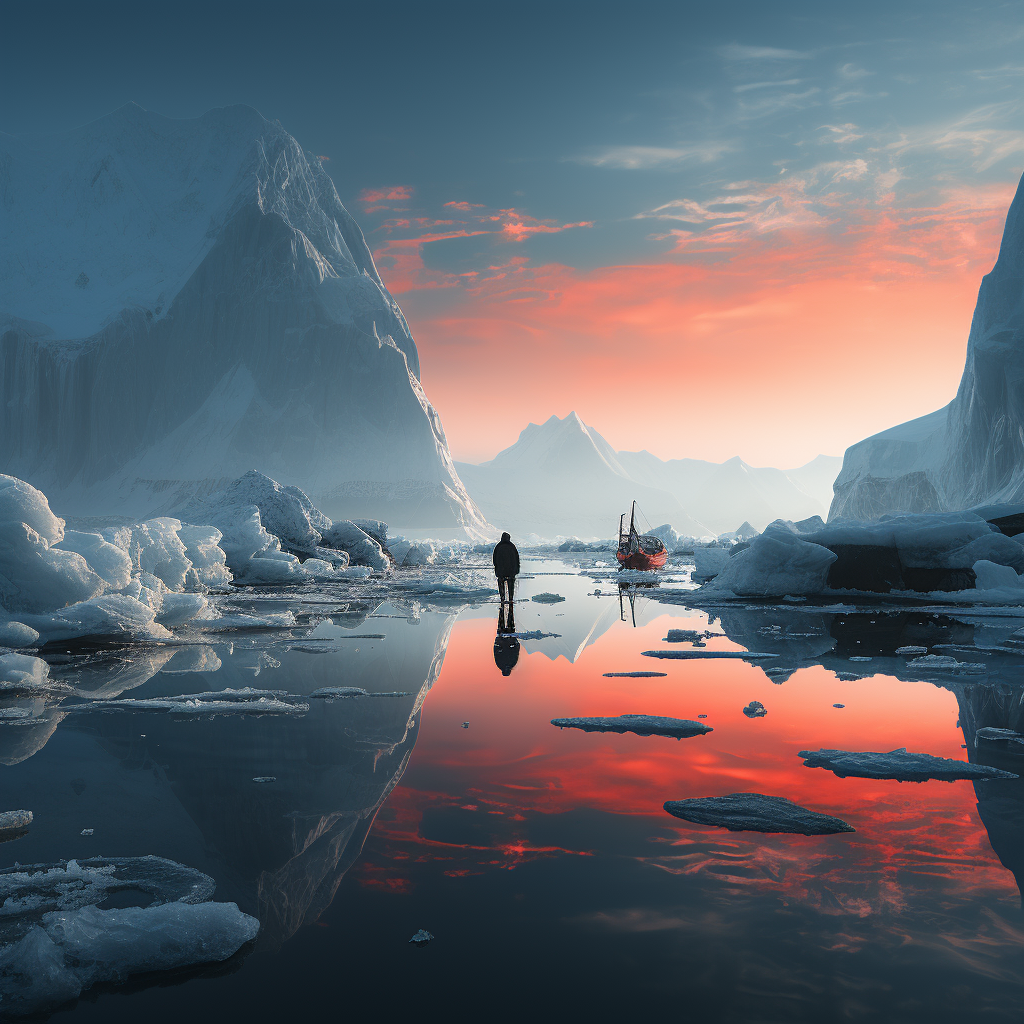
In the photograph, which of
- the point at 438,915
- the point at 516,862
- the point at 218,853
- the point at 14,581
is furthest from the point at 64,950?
the point at 14,581

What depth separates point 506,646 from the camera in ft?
33.1

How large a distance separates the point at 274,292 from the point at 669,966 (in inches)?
3893

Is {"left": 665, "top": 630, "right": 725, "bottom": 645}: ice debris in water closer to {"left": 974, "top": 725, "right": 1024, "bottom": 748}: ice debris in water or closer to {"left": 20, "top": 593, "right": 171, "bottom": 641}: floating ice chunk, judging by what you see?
{"left": 974, "top": 725, "right": 1024, "bottom": 748}: ice debris in water

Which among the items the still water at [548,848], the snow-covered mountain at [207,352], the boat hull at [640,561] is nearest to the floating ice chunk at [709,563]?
the boat hull at [640,561]

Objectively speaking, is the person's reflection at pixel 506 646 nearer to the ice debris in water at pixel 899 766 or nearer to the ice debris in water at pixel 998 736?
the ice debris in water at pixel 899 766

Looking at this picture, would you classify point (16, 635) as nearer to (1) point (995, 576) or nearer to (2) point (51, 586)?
(2) point (51, 586)

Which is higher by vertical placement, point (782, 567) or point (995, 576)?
point (782, 567)

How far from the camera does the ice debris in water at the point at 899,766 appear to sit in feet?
15.4

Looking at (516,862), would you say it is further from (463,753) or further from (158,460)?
(158,460)

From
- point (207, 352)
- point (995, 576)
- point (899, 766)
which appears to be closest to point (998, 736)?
point (899, 766)

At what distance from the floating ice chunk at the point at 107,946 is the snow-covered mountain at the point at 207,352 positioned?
8586cm

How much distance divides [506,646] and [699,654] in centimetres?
237

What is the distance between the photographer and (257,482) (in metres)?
29.8

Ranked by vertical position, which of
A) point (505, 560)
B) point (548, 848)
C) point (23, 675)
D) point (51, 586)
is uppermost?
point (505, 560)
